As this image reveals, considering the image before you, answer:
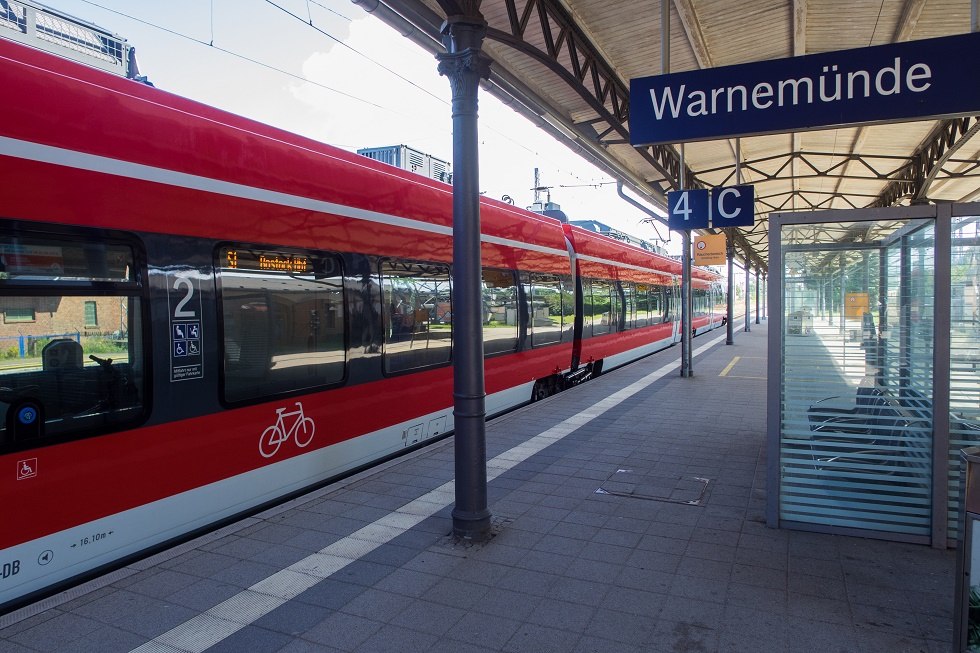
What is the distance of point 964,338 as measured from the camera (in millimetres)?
4098

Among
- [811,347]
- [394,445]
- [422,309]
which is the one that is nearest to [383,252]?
[422,309]

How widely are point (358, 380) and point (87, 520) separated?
2.53 meters

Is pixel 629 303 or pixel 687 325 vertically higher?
pixel 629 303

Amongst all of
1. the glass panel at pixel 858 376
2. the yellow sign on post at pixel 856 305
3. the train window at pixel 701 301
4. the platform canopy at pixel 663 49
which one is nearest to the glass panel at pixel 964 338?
the glass panel at pixel 858 376

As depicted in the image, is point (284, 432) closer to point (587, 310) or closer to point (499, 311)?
point (499, 311)

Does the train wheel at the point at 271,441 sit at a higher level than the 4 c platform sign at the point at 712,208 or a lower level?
lower

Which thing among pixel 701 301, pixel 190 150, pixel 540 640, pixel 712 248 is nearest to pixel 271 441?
pixel 190 150

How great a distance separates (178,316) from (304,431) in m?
1.47

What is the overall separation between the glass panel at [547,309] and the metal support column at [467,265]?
539 cm

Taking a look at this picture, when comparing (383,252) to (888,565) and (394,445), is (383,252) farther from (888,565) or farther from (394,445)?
(888,565)

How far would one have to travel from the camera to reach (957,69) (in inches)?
143

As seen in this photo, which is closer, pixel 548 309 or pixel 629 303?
pixel 548 309

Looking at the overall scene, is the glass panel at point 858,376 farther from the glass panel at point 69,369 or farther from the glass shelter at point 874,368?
the glass panel at point 69,369

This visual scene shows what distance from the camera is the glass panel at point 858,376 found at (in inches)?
167
